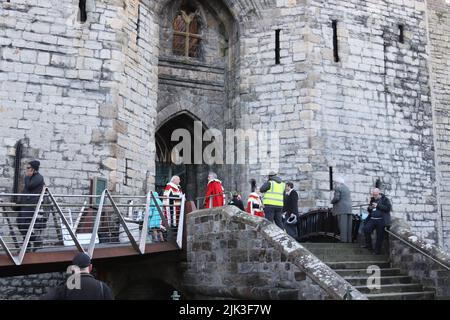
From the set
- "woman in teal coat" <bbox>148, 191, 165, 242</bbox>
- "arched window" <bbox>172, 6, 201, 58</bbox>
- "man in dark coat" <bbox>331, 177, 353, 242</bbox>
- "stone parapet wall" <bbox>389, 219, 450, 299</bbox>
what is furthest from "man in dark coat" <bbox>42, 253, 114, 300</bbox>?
"arched window" <bbox>172, 6, 201, 58</bbox>

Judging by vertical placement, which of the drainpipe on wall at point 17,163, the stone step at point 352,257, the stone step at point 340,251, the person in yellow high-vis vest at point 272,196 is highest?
the drainpipe on wall at point 17,163

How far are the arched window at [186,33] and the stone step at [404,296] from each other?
856 centimetres

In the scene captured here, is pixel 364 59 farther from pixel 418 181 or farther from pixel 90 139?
pixel 90 139

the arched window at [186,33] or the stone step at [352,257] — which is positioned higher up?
the arched window at [186,33]

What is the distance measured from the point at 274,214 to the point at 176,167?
5567 mm

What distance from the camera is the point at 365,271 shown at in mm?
9055

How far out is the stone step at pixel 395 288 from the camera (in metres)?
8.39

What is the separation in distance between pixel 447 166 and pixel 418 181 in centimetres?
435

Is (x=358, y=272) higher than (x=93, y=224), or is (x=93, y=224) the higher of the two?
(x=93, y=224)

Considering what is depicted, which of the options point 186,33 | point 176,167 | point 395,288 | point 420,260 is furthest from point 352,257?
point 186,33

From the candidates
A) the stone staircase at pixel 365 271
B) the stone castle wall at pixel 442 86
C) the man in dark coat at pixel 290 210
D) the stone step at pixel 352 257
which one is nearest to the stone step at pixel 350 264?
the stone staircase at pixel 365 271

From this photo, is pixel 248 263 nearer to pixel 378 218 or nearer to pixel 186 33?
pixel 378 218

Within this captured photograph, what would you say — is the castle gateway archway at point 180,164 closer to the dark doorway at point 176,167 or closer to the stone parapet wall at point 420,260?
the dark doorway at point 176,167
